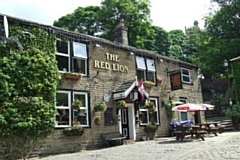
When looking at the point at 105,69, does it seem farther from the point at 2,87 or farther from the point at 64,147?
the point at 2,87

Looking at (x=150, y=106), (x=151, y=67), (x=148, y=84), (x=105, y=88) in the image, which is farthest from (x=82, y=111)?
(x=151, y=67)

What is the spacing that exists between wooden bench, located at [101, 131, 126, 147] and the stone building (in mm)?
239

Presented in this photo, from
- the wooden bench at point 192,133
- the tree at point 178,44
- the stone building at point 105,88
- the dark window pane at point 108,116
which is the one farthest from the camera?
the tree at point 178,44

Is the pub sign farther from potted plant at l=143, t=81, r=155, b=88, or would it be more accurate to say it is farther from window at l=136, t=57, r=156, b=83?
potted plant at l=143, t=81, r=155, b=88

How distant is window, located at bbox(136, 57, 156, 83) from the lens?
19.0 m

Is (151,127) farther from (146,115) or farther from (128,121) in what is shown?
(128,121)

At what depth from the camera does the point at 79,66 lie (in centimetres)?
A: 1523

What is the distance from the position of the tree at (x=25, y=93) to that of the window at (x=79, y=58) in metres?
1.89

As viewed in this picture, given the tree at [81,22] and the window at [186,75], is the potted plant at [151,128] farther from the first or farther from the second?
the tree at [81,22]

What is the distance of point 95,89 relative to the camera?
50.9ft

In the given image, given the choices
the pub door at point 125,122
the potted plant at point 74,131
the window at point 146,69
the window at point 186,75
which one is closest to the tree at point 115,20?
the window at point 186,75

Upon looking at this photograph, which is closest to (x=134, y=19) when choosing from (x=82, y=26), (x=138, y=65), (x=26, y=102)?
(x=82, y=26)

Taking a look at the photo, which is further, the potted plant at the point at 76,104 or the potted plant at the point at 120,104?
the potted plant at the point at 120,104

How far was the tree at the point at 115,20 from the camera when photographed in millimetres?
36031
